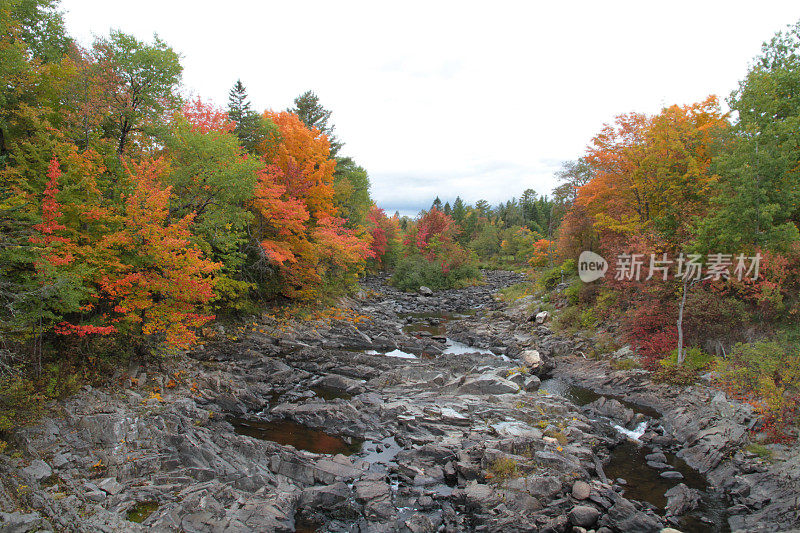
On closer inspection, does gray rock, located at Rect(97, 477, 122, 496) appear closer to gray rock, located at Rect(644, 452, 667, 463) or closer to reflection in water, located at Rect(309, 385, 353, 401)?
reflection in water, located at Rect(309, 385, 353, 401)

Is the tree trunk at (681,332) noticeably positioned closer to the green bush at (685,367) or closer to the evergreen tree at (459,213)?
the green bush at (685,367)

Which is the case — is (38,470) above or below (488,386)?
below

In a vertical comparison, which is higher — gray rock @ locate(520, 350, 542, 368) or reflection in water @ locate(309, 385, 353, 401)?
gray rock @ locate(520, 350, 542, 368)

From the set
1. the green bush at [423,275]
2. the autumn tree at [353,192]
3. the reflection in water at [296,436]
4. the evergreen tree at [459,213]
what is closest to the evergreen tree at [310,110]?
the autumn tree at [353,192]

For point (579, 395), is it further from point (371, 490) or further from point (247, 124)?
point (247, 124)

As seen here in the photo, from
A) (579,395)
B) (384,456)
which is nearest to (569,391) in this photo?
(579,395)

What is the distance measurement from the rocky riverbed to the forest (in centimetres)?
159

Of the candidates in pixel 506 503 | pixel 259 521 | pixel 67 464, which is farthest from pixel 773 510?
pixel 67 464

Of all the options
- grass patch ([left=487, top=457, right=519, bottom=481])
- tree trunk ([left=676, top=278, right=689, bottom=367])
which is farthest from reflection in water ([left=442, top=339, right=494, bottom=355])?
grass patch ([left=487, top=457, right=519, bottom=481])

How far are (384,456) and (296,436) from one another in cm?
326

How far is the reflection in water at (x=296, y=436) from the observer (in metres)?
12.9

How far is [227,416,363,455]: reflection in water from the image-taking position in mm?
12867

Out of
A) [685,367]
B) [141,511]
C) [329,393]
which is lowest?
[141,511]

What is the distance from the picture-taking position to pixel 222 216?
59.1 feet
